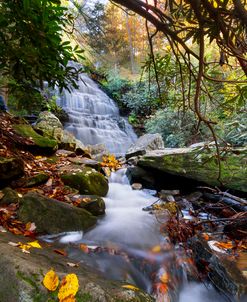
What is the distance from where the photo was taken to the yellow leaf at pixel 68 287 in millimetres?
1312

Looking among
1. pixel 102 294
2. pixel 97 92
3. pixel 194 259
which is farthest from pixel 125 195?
pixel 97 92

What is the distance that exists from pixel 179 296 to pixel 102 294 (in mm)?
1508

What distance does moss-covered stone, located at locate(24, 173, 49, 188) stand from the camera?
12.7 feet

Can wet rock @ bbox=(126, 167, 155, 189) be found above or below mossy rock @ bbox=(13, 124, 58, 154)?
below

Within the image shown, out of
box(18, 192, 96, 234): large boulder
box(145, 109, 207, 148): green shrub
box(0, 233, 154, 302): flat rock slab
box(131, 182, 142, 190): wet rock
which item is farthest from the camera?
box(145, 109, 207, 148): green shrub

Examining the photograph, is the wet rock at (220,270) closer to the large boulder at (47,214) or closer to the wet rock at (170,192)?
the large boulder at (47,214)

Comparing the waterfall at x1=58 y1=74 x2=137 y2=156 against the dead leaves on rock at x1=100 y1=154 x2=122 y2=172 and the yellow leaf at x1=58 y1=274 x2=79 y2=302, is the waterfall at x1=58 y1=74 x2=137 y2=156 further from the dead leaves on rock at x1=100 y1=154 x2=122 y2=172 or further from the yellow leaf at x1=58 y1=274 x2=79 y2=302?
the yellow leaf at x1=58 y1=274 x2=79 y2=302

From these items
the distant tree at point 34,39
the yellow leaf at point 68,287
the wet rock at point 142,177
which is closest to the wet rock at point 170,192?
the wet rock at point 142,177

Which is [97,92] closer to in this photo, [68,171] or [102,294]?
[68,171]

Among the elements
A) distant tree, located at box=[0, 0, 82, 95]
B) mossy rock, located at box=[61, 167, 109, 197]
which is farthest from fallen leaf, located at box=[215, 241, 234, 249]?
distant tree, located at box=[0, 0, 82, 95]

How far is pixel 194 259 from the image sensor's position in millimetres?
2906

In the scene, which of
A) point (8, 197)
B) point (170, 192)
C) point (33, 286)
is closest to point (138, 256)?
point (8, 197)

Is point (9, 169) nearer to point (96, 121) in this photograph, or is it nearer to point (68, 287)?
point (68, 287)

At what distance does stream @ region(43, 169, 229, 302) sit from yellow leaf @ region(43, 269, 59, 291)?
110 centimetres
